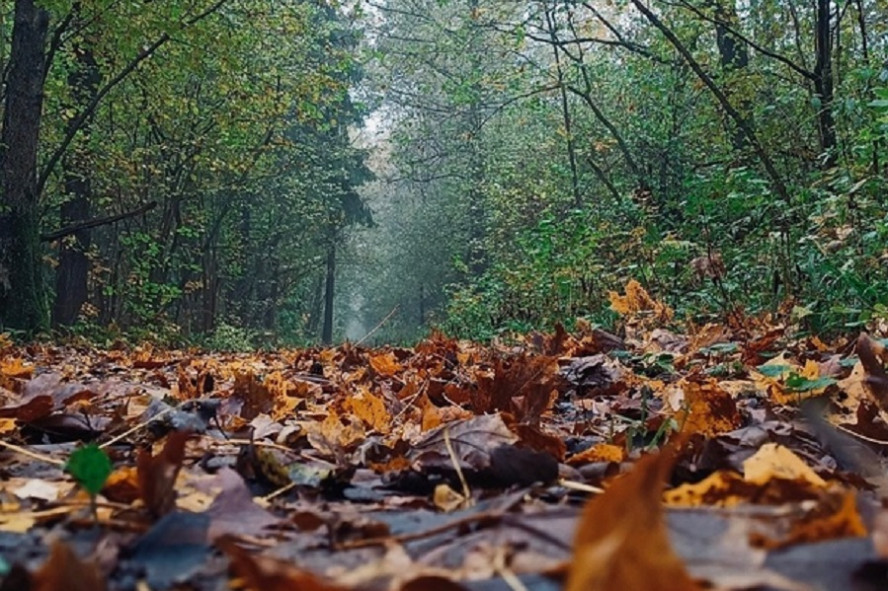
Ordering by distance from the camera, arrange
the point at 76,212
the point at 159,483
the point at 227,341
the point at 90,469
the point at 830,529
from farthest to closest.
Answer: the point at 227,341
the point at 76,212
the point at 159,483
the point at 90,469
the point at 830,529

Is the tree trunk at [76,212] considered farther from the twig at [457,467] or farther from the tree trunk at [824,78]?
the twig at [457,467]

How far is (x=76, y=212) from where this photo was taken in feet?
→ 42.3

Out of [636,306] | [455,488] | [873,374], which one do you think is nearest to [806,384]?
[873,374]

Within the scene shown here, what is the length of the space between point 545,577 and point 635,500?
204mm

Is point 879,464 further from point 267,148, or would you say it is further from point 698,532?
point 267,148

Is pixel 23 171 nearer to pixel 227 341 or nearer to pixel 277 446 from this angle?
pixel 227 341

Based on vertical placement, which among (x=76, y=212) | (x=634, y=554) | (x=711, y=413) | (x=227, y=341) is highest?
(x=76, y=212)

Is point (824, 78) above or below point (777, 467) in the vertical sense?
above

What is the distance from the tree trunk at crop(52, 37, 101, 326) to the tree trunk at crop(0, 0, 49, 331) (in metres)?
4.08

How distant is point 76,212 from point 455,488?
44.3ft

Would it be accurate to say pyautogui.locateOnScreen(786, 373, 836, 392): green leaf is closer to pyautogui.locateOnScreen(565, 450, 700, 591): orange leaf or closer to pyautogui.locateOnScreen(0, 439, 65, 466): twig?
pyautogui.locateOnScreen(565, 450, 700, 591): orange leaf

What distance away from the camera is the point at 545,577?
0.60 m

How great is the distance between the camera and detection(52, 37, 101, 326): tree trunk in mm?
12523

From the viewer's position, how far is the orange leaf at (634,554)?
0.40 meters
